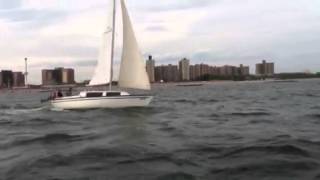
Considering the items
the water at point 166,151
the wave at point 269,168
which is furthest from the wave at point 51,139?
the wave at point 269,168

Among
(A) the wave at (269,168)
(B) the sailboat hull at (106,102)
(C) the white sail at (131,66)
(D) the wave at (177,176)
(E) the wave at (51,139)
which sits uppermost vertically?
(C) the white sail at (131,66)

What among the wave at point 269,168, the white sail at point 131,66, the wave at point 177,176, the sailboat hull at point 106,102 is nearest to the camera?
the wave at point 177,176

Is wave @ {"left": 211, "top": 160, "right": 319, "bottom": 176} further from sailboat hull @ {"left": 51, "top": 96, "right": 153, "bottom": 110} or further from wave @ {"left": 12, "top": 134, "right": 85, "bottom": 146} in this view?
sailboat hull @ {"left": 51, "top": 96, "right": 153, "bottom": 110}

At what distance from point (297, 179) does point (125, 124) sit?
17.8 metres

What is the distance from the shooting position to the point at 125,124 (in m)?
30.7

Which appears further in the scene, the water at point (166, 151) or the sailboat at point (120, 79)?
the sailboat at point (120, 79)

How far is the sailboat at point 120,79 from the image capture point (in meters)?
42.1

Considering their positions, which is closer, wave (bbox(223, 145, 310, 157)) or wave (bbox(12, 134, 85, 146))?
wave (bbox(223, 145, 310, 157))

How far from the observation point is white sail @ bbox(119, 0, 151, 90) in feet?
151

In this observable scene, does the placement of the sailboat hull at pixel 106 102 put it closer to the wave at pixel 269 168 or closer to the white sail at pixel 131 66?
the white sail at pixel 131 66

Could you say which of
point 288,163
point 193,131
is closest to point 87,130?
point 193,131

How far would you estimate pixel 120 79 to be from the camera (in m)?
46.4

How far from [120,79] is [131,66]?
1.37m

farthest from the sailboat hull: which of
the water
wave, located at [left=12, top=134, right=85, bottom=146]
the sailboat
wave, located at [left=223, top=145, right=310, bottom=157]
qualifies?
wave, located at [left=223, top=145, right=310, bottom=157]
